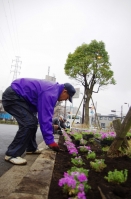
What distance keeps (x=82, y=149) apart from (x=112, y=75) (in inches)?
752

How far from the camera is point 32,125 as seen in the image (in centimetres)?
290

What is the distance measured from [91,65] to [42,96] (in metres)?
19.3

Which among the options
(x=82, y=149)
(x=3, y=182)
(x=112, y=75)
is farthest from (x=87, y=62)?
(x=3, y=182)

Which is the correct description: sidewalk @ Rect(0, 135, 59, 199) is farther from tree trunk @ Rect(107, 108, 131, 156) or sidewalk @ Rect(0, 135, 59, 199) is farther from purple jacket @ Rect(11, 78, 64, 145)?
tree trunk @ Rect(107, 108, 131, 156)

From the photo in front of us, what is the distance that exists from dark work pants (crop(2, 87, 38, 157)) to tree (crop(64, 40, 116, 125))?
18.2m

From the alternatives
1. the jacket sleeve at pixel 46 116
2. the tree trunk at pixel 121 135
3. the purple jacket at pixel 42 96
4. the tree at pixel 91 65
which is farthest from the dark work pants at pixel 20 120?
the tree at pixel 91 65

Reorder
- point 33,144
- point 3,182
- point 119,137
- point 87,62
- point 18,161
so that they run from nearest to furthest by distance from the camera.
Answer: point 3,182, point 18,161, point 119,137, point 33,144, point 87,62

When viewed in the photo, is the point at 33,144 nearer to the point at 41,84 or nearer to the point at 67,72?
the point at 41,84

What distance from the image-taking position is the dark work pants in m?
2.82

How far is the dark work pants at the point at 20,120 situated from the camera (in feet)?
9.25

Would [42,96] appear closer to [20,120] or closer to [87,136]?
[20,120]

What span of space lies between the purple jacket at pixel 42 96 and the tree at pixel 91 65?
59.6ft

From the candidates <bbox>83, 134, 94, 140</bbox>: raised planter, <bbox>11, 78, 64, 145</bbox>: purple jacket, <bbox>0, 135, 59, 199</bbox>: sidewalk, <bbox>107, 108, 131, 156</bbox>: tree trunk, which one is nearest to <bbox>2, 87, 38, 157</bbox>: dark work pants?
<bbox>11, 78, 64, 145</bbox>: purple jacket

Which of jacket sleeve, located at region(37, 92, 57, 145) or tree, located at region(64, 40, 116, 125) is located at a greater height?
tree, located at region(64, 40, 116, 125)
